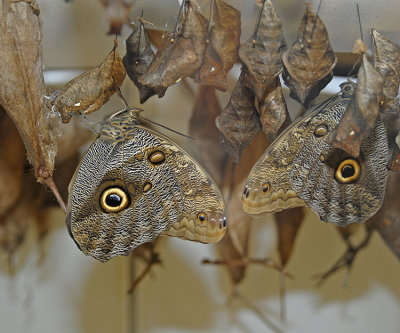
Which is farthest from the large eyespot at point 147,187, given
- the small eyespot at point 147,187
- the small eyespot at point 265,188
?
the small eyespot at point 265,188

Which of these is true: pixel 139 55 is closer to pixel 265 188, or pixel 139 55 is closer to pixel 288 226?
pixel 265 188

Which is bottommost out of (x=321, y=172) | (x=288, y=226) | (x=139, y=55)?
(x=288, y=226)

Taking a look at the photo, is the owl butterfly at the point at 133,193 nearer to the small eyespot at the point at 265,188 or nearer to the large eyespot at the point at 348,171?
the small eyespot at the point at 265,188

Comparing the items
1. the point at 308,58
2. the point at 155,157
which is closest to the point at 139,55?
the point at 155,157

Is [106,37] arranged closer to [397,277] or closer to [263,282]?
[263,282]

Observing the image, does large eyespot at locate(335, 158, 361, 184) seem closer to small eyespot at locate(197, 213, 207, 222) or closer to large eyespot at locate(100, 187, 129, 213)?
small eyespot at locate(197, 213, 207, 222)
